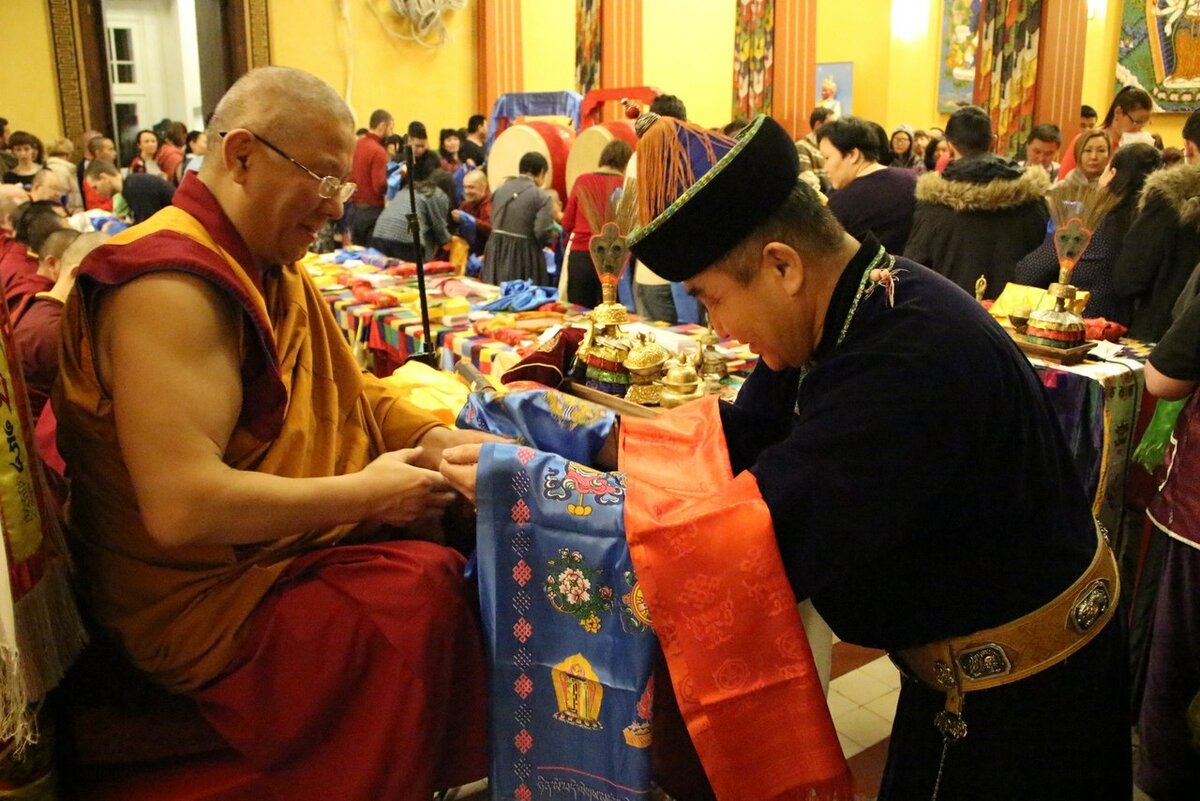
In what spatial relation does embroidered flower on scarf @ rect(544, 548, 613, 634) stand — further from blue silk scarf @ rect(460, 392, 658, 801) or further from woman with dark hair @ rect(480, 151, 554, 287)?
woman with dark hair @ rect(480, 151, 554, 287)

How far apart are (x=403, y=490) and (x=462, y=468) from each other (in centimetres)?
12

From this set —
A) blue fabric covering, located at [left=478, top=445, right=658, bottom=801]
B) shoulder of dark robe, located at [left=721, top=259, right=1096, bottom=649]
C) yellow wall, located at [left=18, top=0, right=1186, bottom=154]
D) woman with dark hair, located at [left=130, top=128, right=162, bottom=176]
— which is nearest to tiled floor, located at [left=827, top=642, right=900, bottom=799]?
blue fabric covering, located at [left=478, top=445, right=658, bottom=801]

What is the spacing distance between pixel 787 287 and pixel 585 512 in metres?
0.43

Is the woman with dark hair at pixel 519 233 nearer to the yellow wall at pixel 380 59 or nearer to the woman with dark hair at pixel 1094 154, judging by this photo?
the woman with dark hair at pixel 1094 154

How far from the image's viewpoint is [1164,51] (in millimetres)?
11141

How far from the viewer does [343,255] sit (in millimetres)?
5801

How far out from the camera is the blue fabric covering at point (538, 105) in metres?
9.70

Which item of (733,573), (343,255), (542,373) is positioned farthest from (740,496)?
(343,255)

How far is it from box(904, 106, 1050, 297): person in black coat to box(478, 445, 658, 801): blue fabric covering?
125 inches

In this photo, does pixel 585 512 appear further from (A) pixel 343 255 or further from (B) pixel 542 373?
(A) pixel 343 255

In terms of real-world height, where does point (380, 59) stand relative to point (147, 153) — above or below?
above

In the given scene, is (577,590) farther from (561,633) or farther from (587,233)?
(587,233)

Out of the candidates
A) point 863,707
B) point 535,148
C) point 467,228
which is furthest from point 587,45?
point 863,707

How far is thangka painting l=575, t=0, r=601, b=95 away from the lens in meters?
12.3
